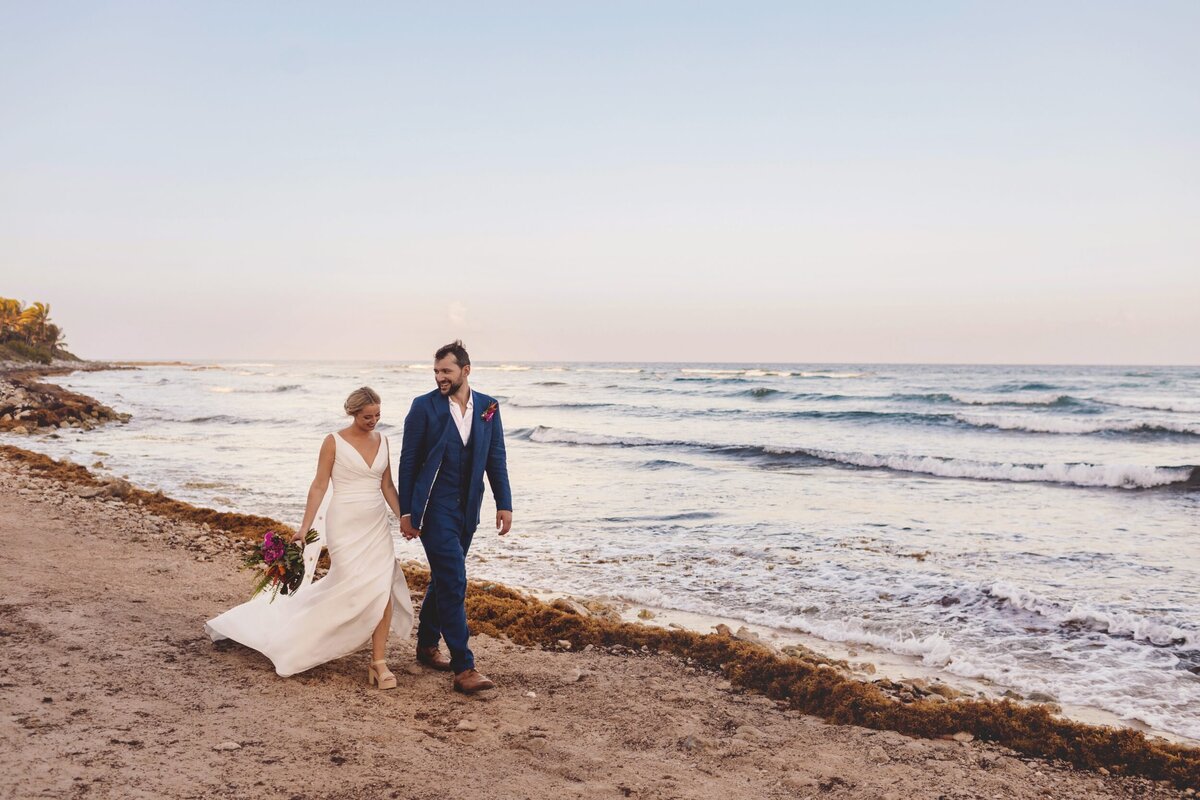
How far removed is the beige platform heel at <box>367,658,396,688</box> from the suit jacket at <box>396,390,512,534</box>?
0.91 m

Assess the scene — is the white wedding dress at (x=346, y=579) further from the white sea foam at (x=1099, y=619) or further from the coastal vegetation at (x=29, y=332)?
the coastal vegetation at (x=29, y=332)

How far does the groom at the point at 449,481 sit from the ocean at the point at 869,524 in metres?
3.00

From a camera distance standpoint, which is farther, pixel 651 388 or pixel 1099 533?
pixel 651 388

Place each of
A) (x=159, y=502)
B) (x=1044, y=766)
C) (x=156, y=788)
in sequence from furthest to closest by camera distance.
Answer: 1. (x=159, y=502)
2. (x=1044, y=766)
3. (x=156, y=788)

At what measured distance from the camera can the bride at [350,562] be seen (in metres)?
4.69

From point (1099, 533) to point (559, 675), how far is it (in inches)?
363

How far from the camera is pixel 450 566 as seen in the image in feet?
15.7

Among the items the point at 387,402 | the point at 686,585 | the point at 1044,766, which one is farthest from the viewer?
the point at 387,402

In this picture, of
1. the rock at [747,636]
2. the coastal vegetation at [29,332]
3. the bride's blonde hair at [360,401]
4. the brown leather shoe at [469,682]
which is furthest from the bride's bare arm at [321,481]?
the coastal vegetation at [29,332]

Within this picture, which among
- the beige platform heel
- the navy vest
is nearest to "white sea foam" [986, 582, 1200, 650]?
the navy vest

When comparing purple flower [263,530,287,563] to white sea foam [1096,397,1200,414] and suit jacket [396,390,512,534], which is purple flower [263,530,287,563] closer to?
suit jacket [396,390,512,534]

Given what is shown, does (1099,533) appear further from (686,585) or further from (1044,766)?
(1044,766)

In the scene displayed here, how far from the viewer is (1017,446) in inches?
925

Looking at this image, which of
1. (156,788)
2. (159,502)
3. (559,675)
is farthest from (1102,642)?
(159,502)
